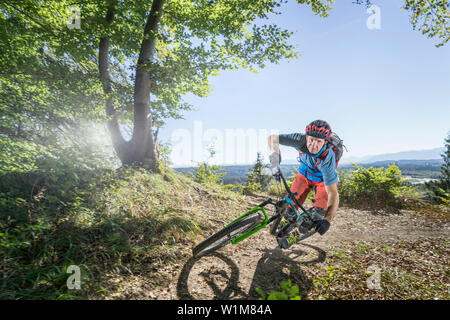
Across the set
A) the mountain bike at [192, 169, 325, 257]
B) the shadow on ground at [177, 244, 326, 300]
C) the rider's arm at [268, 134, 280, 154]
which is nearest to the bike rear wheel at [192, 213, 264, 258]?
the mountain bike at [192, 169, 325, 257]

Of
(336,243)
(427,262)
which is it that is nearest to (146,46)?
(336,243)

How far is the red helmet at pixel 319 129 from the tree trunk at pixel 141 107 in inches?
212

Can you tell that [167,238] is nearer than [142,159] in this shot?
Yes

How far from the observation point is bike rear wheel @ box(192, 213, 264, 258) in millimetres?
3213

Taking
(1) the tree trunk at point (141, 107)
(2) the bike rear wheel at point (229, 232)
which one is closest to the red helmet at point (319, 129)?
(2) the bike rear wheel at point (229, 232)

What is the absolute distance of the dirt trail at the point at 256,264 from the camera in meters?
2.75

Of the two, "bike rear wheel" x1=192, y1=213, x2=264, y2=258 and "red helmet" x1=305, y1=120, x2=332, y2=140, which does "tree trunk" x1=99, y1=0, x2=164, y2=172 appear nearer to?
"bike rear wheel" x1=192, y1=213, x2=264, y2=258

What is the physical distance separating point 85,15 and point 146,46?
67.0 inches

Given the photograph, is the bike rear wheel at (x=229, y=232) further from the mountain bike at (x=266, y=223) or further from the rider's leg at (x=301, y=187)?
the rider's leg at (x=301, y=187)

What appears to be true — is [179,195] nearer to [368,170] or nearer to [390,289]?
[390,289]

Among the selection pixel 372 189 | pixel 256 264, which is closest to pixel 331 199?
pixel 256 264

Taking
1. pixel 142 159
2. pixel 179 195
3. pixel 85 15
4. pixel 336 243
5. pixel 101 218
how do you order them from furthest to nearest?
pixel 142 159
pixel 179 195
pixel 85 15
pixel 336 243
pixel 101 218

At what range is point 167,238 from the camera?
381 centimetres

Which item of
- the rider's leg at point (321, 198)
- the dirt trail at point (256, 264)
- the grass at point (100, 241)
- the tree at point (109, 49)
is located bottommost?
the dirt trail at point (256, 264)
